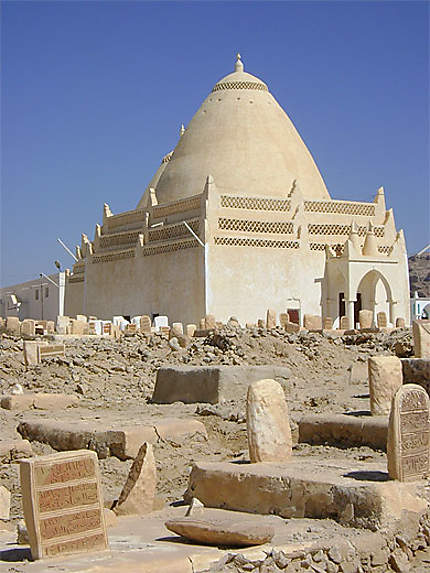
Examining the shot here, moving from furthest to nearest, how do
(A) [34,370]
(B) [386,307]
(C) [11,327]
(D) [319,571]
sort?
1. (B) [386,307]
2. (C) [11,327]
3. (A) [34,370]
4. (D) [319,571]

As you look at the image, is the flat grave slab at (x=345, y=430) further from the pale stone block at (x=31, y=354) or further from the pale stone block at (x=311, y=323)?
the pale stone block at (x=311, y=323)

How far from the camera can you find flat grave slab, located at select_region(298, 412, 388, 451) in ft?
22.0

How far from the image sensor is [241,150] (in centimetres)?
2941

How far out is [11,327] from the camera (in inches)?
955

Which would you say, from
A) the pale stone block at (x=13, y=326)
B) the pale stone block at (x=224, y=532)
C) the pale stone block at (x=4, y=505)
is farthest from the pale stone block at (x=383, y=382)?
the pale stone block at (x=13, y=326)

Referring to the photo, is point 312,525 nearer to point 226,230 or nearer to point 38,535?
point 38,535

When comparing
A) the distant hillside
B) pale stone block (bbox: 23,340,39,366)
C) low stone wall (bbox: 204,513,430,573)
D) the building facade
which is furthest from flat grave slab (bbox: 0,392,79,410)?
the distant hillside

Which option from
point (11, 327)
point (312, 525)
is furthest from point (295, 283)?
point (312, 525)

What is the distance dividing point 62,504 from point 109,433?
8.81 ft

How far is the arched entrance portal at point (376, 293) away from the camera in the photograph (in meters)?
27.8

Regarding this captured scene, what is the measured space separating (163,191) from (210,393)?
2154 cm

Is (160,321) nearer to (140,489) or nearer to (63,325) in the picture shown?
(63,325)

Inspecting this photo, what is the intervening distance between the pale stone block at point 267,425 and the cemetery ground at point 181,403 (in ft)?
1.24

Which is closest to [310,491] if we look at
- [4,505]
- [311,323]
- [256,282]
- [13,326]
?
[4,505]
